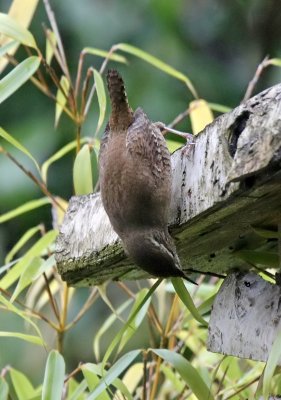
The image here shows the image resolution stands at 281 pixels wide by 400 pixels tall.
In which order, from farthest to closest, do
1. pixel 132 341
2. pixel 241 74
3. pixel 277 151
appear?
pixel 241 74
pixel 132 341
pixel 277 151

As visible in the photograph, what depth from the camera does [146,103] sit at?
2441 millimetres

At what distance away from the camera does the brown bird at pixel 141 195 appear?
101 centimetres

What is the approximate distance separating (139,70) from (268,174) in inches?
68.5

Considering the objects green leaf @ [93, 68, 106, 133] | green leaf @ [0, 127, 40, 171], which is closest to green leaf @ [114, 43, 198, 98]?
green leaf @ [93, 68, 106, 133]

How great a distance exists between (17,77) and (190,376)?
0.52 meters

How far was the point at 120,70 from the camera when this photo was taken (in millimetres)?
2480

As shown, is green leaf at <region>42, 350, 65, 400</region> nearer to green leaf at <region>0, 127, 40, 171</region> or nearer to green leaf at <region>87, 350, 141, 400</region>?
green leaf at <region>87, 350, 141, 400</region>


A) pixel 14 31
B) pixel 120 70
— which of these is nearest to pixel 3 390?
pixel 14 31

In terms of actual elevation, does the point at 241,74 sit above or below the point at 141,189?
below

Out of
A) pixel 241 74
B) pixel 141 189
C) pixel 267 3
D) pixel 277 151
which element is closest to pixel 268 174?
pixel 277 151

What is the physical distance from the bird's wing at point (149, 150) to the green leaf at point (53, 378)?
13.8 inches

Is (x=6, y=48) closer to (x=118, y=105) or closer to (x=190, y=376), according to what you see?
(x=118, y=105)

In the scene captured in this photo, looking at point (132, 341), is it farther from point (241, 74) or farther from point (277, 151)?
point (277, 151)

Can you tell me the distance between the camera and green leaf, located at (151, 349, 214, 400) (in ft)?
3.74
